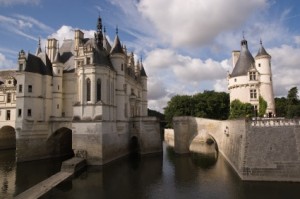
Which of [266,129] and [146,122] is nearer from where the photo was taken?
[266,129]

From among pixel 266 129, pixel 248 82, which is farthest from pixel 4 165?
pixel 248 82

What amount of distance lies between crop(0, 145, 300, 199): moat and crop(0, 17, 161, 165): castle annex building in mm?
3060

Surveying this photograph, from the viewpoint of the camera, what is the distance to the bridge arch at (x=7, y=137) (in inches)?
1762

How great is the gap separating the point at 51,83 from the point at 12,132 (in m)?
15.6

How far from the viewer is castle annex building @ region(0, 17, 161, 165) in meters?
32.0

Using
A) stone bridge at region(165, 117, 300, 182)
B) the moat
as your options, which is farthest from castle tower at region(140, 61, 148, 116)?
stone bridge at region(165, 117, 300, 182)

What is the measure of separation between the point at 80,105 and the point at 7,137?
71.7 feet

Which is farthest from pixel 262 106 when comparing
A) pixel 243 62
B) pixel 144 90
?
pixel 144 90

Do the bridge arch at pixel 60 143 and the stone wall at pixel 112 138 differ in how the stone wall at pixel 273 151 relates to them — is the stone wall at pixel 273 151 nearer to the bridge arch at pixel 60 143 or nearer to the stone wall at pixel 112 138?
the stone wall at pixel 112 138

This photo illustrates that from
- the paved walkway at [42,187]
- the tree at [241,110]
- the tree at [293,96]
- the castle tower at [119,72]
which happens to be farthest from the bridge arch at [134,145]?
the tree at [293,96]

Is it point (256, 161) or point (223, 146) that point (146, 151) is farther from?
point (256, 161)

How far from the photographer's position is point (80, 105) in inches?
1273

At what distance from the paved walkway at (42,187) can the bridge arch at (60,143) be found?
12737mm

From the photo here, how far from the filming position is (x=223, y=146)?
121 ft
